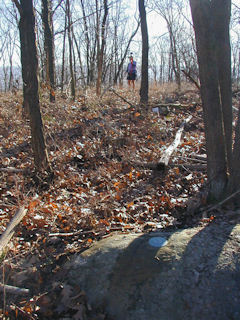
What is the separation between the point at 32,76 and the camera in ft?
17.5

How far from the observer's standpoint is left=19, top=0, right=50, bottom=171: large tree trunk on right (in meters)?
5.06

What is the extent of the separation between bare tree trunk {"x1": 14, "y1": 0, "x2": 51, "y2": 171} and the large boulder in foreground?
2.82 metres

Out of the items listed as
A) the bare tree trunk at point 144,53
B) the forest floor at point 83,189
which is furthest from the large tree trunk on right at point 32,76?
the bare tree trunk at point 144,53

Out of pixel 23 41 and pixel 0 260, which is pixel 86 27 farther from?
pixel 0 260

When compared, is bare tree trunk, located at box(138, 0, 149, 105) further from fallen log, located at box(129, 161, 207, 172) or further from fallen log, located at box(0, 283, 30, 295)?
fallen log, located at box(0, 283, 30, 295)

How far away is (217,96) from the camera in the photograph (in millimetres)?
3955

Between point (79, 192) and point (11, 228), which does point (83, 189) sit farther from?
point (11, 228)

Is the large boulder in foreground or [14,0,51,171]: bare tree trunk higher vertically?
[14,0,51,171]: bare tree trunk

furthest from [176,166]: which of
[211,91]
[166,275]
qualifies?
[166,275]

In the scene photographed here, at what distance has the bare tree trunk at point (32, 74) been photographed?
16.5ft

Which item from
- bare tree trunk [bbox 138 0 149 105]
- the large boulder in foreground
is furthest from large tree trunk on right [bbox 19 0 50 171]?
bare tree trunk [bbox 138 0 149 105]

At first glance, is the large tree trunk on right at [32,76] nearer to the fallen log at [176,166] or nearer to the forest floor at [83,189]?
the forest floor at [83,189]

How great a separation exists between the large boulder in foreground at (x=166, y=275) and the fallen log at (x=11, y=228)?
934 mm

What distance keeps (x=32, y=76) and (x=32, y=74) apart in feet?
0.13
